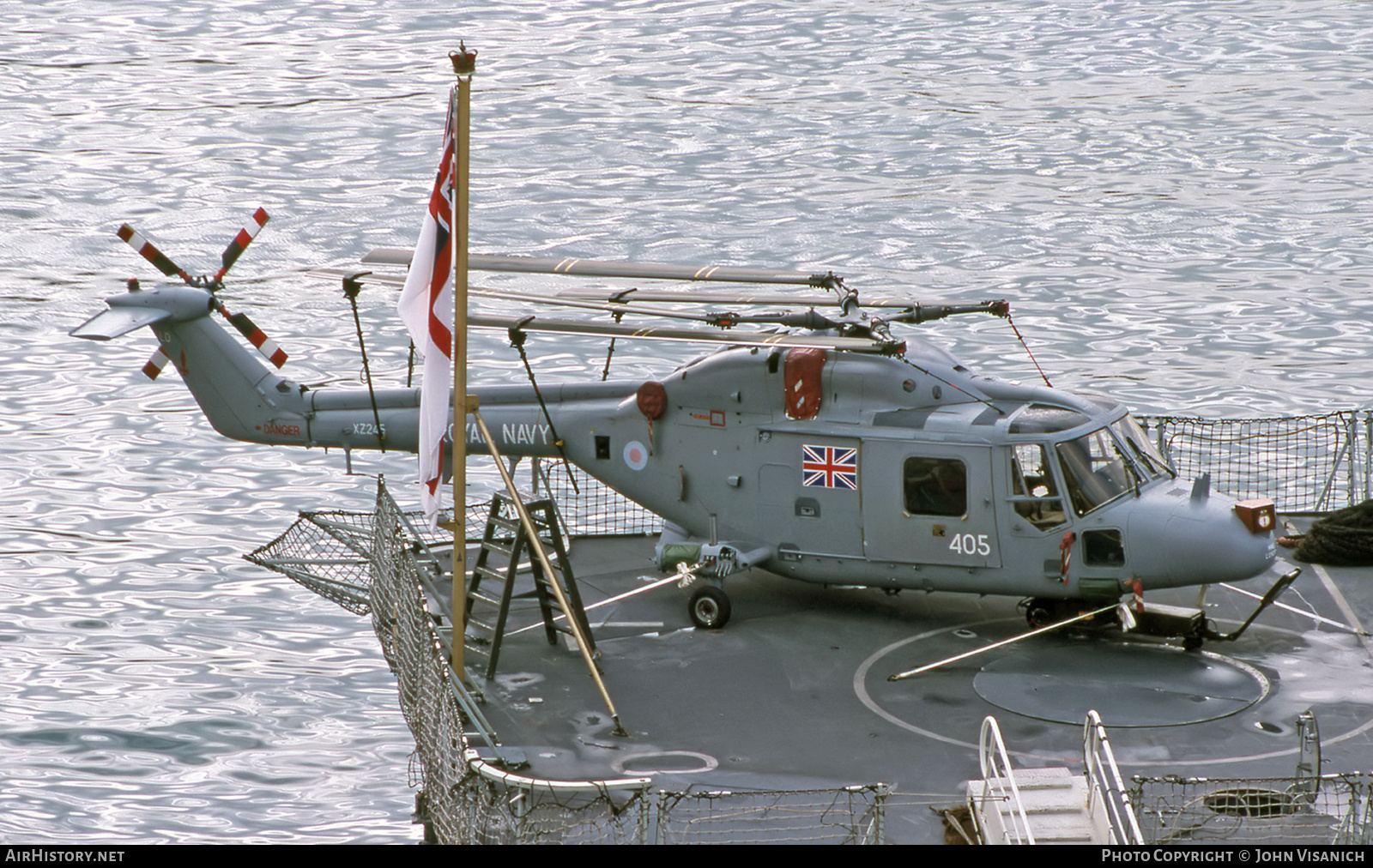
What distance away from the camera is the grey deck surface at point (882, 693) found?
1839 centimetres

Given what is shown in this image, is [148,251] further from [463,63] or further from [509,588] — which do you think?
[463,63]

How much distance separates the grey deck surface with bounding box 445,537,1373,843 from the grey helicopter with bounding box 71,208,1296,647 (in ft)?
2.43

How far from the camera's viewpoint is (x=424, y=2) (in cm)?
8288

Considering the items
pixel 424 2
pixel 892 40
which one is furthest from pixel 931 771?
pixel 424 2

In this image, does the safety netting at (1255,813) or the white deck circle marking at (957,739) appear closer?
the safety netting at (1255,813)

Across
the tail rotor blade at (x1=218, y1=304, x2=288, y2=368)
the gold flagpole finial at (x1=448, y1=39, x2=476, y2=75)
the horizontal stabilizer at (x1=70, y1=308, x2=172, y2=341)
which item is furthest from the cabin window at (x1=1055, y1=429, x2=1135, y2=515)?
the horizontal stabilizer at (x1=70, y1=308, x2=172, y2=341)

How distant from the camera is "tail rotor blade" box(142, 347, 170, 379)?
1018 inches

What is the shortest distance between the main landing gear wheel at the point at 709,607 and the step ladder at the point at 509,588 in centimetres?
165

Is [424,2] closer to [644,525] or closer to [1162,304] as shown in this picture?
[1162,304]

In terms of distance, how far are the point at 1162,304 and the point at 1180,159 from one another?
14.2 metres

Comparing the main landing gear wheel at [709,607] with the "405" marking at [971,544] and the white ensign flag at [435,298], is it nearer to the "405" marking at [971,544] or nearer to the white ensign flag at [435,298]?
the "405" marking at [971,544]

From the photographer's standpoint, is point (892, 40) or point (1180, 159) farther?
point (892, 40)

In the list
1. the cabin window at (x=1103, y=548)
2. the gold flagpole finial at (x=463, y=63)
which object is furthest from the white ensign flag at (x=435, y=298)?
the cabin window at (x=1103, y=548)

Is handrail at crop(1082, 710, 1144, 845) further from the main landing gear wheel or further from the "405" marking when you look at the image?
the main landing gear wheel
